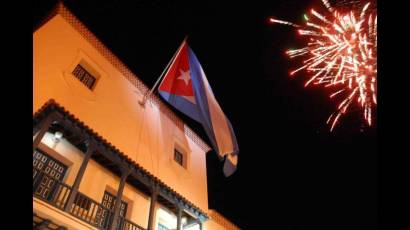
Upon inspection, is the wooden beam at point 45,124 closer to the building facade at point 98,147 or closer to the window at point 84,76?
the building facade at point 98,147

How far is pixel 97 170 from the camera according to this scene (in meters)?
11.3

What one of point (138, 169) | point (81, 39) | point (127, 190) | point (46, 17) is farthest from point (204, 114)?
point (46, 17)

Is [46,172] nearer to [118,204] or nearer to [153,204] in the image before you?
[118,204]

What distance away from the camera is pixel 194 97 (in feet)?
43.8

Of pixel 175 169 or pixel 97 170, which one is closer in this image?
pixel 97 170

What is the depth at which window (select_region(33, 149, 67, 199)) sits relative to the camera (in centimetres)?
851

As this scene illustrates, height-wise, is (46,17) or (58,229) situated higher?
(46,17)

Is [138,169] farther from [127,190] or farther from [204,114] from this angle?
[204,114]

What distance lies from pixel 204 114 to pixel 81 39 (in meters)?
6.30

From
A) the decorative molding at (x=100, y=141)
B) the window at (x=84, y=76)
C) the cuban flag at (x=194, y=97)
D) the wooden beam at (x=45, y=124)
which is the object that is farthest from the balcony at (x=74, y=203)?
the cuban flag at (x=194, y=97)

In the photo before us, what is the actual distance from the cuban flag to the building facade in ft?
7.92

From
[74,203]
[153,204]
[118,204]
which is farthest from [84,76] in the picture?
[153,204]

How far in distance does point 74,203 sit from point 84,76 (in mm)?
5628

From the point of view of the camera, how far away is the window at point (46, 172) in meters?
8.51
